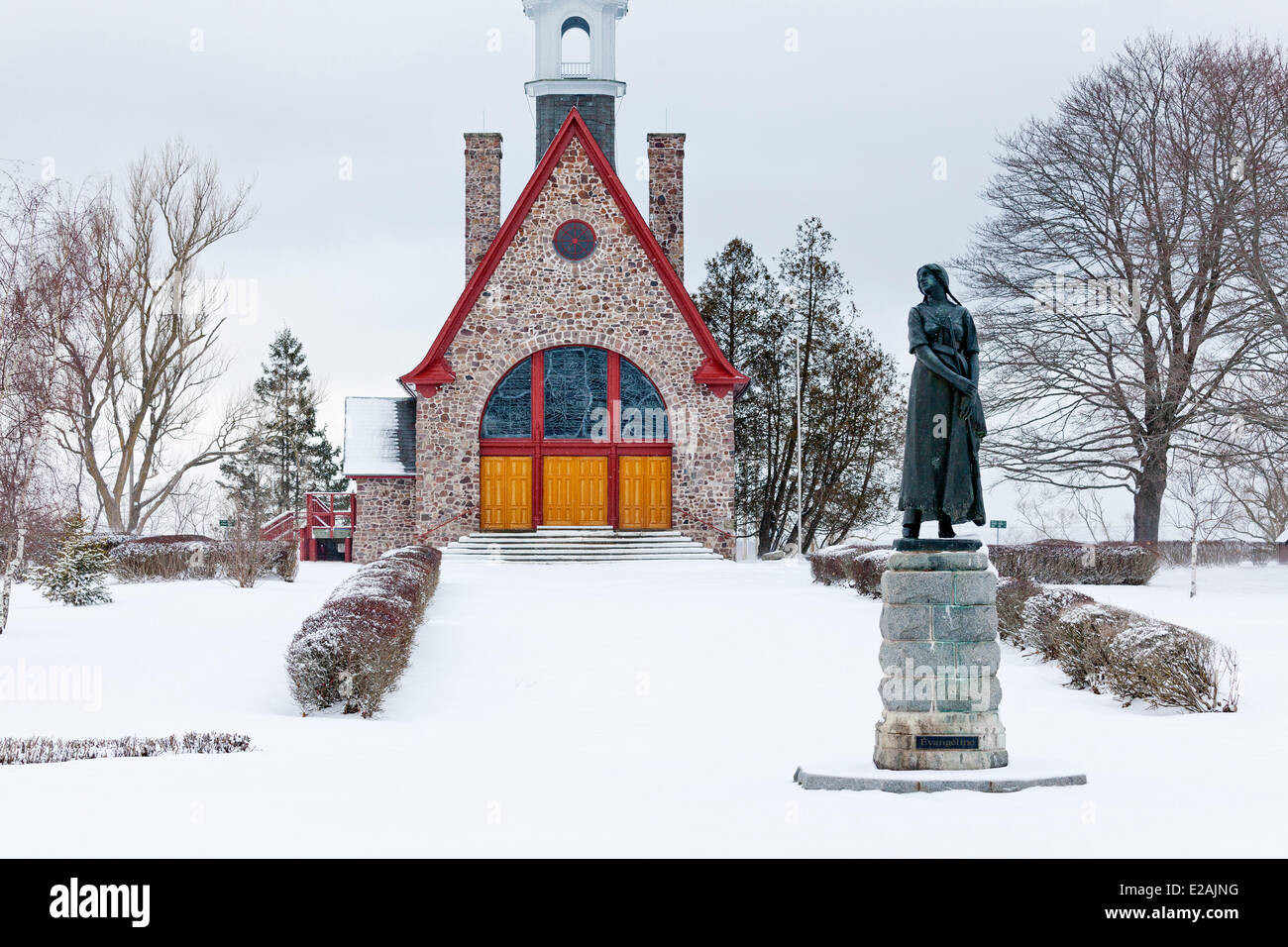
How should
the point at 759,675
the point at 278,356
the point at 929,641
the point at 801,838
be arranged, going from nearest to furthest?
the point at 801,838, the point at 929,641, the point at 759,675, the point at 278,356

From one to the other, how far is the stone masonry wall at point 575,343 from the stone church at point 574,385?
0.03 m

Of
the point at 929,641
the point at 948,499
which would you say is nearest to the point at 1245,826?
the point at 929,641

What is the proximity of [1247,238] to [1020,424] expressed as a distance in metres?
5.69

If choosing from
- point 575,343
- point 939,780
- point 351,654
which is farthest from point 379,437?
point 939,780

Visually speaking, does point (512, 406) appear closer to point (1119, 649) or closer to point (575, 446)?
point (575, 446)

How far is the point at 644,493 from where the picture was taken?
91.4 feet

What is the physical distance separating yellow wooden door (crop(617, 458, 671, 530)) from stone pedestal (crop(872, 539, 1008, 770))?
66.2 feet

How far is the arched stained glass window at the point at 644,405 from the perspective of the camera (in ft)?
91.7

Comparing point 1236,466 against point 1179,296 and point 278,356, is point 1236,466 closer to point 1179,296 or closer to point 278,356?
point 1179,296

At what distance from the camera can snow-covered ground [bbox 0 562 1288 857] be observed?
246 inches

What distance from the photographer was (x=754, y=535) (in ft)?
126

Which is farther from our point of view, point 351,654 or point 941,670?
point 351,654

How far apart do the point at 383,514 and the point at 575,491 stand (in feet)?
16.2

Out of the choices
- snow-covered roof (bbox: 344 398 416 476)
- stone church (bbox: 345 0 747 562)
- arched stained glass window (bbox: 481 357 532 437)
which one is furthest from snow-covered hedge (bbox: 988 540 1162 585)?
snow-covered roof (bbox: 344 398 416 476)
